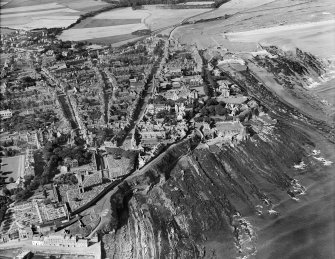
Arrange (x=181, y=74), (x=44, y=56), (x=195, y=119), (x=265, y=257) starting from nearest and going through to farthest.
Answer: (x=265, y=257), (x=195, y=119), (x=181, y=74), (x=44, y=56)

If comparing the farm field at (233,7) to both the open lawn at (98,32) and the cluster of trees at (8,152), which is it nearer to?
the open lawn at (98,32)

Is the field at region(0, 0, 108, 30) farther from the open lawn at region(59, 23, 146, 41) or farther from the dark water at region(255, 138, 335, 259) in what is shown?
the dark water at region(255, 138, 335, 259)

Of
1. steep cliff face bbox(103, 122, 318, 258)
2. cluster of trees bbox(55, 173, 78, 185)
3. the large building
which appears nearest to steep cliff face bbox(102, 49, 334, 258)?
steep cliff face bbox(103, 122, 318, 258)

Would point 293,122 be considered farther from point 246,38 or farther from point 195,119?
point 246,38

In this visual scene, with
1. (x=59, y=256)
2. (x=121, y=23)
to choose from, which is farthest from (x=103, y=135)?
(x=121, y=23)

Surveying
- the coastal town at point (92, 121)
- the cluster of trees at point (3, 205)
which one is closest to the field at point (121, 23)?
the coastal town at point (92, 121)

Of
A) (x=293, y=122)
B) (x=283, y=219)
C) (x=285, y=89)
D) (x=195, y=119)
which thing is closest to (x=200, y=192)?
(x=283, y=219)

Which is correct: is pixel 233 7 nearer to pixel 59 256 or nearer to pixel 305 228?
pixel 305 228
